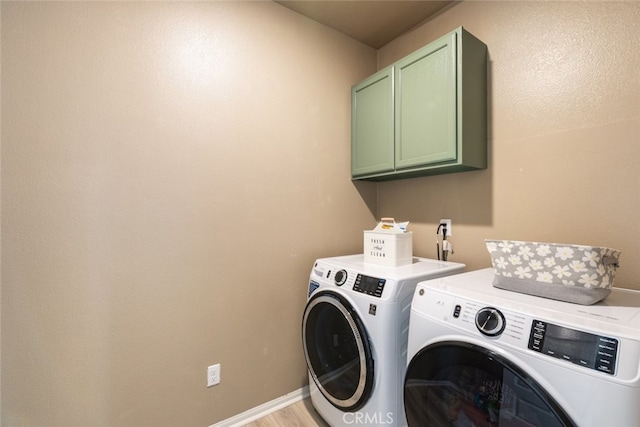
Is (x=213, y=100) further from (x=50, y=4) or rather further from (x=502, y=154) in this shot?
(x=502, y=154)

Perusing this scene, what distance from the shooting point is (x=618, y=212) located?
117 centimetres

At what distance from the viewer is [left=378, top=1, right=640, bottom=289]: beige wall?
116cm

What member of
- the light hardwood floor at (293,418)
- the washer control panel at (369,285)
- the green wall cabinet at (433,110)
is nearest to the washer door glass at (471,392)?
the washer control panel at (369,285)

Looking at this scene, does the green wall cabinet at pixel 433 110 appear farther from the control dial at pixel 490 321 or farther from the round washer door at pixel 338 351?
the round washer door at pixel 338 351

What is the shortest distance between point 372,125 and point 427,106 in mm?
423

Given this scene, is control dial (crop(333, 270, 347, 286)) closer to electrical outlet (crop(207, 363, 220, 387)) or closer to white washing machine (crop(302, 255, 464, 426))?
white washing machine (crop(302, 255, 464, 426))

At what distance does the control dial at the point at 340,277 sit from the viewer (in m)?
1.43

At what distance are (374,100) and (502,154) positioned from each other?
86 centimetres

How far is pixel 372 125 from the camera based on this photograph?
6.26 feet

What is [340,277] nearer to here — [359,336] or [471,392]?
[359,336]

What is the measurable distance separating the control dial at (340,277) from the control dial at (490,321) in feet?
2.17

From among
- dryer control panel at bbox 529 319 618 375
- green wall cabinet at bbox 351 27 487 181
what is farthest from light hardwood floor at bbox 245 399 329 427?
green wall cabinet at bbox 351 27 487 181

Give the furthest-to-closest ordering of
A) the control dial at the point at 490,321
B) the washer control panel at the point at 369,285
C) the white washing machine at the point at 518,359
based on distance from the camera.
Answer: the washer control panel at the point at 369,285 → the control dial at the point at 490,321 → the white washing machine at the point at 518,359

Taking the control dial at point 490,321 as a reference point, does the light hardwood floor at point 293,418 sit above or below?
below
